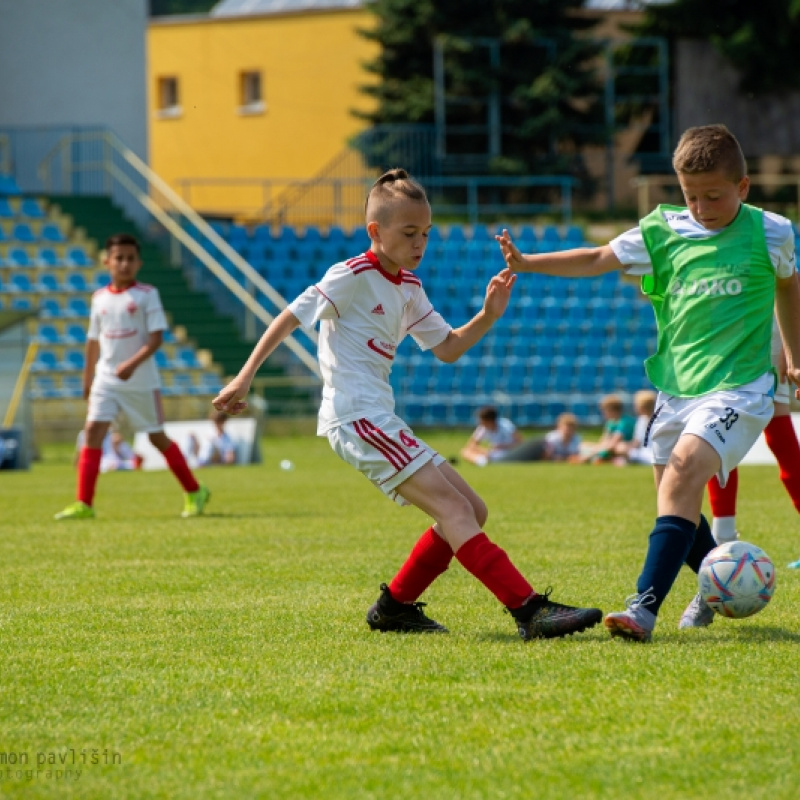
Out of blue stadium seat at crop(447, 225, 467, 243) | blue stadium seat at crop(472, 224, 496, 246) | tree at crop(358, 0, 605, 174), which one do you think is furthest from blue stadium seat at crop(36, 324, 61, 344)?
tree at crop(358, 0, 605, 174)

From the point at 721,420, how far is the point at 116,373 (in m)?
6.42

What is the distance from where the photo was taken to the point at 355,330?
552 cm

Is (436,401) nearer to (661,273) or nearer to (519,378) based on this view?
(519,378)

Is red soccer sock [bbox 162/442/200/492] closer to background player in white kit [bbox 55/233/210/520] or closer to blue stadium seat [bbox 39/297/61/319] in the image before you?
background player in white kit [bbox 55/233/210/520]

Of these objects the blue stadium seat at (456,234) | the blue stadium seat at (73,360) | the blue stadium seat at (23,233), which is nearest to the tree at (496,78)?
the blue stadium seat at (456,234)

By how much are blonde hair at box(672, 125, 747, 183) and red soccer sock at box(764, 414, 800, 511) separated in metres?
1.83

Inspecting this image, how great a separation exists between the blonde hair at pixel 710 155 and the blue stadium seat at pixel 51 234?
23.1 metres

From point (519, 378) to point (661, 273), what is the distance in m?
20.9

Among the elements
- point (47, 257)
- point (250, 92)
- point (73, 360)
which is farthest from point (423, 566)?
point (250, 92)

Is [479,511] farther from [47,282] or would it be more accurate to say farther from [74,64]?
[74,64]

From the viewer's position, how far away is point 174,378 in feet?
79.9

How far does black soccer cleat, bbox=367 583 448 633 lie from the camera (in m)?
5.58

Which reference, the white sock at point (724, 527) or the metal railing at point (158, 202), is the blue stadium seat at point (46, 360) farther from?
the white sock at point (724, 527)

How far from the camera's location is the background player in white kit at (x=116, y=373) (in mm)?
10750
